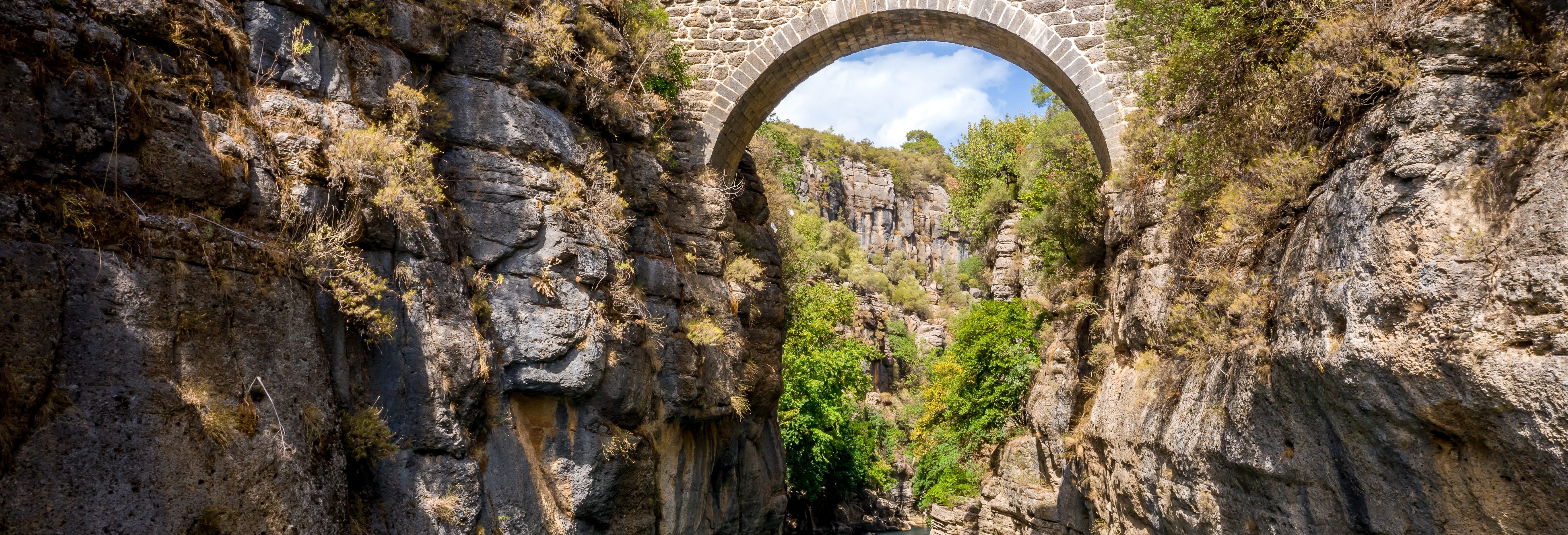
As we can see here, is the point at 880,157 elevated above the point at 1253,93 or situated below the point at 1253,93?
above

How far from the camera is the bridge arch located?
35.1 ft

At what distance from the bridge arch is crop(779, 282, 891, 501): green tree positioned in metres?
7.44

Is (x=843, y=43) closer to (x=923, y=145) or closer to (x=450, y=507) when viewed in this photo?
(x=450, y=507)

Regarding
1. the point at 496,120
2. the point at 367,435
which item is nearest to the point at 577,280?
the point at 496,120

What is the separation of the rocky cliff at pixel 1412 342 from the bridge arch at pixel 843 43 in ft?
14.3

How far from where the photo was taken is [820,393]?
22.3 meters

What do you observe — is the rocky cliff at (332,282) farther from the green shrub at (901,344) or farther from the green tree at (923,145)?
the green tree at (923,145)

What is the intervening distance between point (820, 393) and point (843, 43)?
11860 millimetres

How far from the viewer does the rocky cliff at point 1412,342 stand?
3758 millimetres

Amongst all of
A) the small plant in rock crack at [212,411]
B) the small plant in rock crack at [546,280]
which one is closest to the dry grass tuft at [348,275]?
the small plant in rock crack at [212,411]

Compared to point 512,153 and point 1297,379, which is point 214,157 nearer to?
point 512,153

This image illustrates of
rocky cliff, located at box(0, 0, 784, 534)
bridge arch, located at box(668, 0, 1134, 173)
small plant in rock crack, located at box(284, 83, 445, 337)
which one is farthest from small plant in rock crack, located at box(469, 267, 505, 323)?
bridge arch, located at box(668, 0, 1134, 173)

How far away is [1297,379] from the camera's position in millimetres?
5191

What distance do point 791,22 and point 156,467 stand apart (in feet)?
29.7
